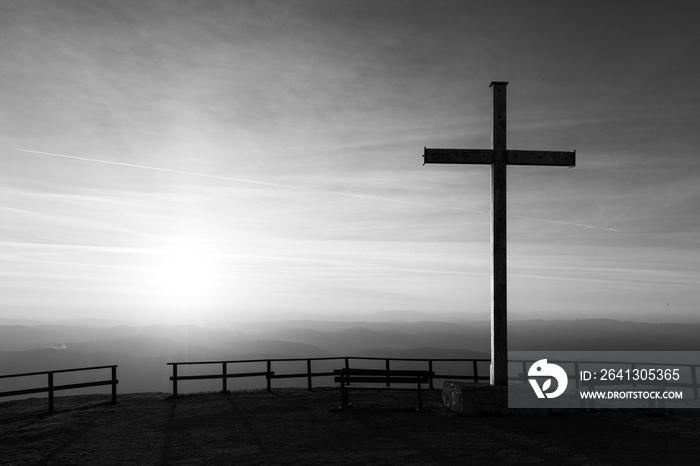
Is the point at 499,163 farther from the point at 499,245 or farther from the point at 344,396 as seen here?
the point at 344,396

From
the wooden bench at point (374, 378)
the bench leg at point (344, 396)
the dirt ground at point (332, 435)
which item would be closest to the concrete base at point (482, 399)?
the dirt ground at point (332, 435)

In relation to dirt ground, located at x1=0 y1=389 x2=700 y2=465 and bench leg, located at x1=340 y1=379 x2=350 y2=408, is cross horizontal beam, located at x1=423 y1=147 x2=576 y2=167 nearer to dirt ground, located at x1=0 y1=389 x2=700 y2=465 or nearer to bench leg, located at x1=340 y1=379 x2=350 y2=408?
dirt ground, located at x1=0 y1=389 x2=700 y2=465

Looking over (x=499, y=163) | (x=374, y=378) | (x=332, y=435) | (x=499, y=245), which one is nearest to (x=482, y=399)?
(x=374, y=378)

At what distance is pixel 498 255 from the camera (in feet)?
42.8

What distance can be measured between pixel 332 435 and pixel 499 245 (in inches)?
211

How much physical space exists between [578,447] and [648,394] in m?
6.58

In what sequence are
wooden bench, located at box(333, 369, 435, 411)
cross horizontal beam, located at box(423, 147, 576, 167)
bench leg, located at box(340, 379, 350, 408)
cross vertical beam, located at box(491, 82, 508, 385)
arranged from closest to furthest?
cross vertical beam, located at box(491, 82, 508, 385) < cross horizontal beam, located at box(423, 147, 576, 167) < wooden bench, located at box(333, 369, 435, 411) < bench leg, located at box(340, 379, 350, 408)

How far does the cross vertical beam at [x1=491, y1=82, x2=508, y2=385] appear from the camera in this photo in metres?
12.9

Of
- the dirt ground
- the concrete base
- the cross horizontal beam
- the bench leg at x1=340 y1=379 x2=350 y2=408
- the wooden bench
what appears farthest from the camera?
the bench leg at x1=340 y1=379 x2=350 y2=408

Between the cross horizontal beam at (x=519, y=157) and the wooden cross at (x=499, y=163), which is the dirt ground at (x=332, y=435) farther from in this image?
the cross horizontal beam at (x=519, y=157)

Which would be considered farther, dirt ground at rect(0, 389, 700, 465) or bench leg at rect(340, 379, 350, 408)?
bench leg at rect(340, 379, 350, 408)

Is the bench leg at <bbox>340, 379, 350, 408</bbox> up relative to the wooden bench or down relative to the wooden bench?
down

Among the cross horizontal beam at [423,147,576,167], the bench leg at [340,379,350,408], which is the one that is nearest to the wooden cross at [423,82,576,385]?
the cross horizontal beam at [423,147,576,167]

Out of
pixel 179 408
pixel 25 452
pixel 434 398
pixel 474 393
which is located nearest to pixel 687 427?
pixel 474 393
